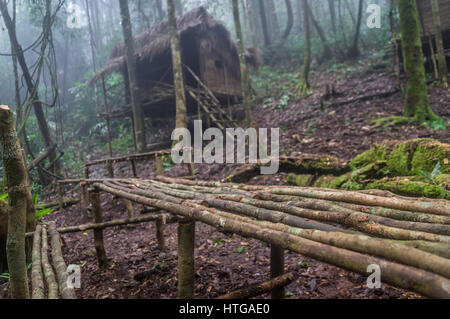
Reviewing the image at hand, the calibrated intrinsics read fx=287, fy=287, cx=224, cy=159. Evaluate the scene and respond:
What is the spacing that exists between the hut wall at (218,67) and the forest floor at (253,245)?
3.00 metres

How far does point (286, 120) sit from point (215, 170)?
351 cm

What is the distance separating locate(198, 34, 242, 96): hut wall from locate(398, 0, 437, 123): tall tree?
671 centimetres

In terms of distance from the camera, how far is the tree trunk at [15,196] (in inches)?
46.4

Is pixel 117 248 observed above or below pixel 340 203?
below

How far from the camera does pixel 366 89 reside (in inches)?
360

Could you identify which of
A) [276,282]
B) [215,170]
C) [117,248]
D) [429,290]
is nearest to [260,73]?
[215,170]

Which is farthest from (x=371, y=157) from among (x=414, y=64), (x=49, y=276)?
(x=49, y=276)

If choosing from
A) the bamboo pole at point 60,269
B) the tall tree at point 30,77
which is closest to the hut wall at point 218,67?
the tall tree at point 30,77

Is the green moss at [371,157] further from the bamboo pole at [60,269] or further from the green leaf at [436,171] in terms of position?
the bamboo pole at [60,269]

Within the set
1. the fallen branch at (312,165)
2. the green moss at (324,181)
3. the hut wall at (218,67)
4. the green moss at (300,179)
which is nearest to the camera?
the green moss at (324,181)

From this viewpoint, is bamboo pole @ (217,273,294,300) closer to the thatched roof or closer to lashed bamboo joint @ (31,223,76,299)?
lashed bamboo joint @ (31,223,76,299)

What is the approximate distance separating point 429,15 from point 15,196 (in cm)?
1264

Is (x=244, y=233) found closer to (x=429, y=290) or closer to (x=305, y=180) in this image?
(x=429, y=290)

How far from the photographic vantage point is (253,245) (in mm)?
3809
